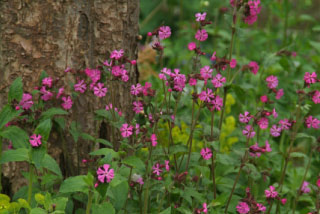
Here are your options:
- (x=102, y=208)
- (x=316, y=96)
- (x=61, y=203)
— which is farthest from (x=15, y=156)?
(x=316, y=96)

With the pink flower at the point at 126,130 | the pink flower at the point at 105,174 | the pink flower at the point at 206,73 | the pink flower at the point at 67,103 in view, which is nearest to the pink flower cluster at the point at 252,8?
the pink flower at the point at 206,73

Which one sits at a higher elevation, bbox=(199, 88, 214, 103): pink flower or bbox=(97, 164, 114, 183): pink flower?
bbox=(199, 88, 214, 103): pink flower

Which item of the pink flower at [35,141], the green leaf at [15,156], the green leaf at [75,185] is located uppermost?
the pink flower at [35,141]

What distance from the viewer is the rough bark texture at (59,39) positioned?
244 centimetres

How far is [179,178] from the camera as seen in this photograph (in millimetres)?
2059

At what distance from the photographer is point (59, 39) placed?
2459mm

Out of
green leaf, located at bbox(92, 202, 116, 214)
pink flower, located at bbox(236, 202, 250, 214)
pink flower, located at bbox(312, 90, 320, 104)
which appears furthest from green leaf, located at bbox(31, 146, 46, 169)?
pink flower, located at bbox(312, 90, 320, 104)

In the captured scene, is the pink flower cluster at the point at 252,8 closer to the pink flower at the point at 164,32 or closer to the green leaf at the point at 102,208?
the pink flower at the point at 164,32

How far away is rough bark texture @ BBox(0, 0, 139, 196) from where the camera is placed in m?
2.44

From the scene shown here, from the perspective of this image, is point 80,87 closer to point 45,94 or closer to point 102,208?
point 45,94

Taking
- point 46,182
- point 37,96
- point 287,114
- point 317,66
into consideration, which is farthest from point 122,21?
→ point 317,66

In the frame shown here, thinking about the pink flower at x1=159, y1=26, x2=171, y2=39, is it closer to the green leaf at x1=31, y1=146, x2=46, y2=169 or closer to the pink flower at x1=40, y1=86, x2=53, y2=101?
the pink flower at x1=40, y1=86, x2=53, y2=101

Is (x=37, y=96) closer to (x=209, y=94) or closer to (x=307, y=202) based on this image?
(x=209, y=94)

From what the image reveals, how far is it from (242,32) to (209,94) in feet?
1.58
